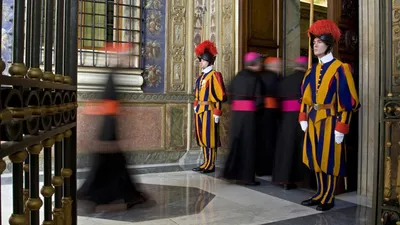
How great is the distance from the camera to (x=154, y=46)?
6410 millimetres

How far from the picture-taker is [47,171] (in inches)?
45.6

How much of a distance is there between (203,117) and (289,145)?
1.40 metres

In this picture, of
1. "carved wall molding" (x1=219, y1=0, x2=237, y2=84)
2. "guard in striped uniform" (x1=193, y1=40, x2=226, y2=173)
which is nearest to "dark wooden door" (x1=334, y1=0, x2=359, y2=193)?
"guard in striped uniform" (x1=193, y1=40, x2=226, y2=173)

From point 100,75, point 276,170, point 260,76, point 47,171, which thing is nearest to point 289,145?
point 276,170

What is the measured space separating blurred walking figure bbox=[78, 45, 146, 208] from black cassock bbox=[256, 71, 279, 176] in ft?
7.27

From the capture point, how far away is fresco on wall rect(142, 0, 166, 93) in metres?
6.36

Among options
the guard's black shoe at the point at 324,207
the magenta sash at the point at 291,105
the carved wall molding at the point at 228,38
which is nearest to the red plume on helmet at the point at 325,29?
the magenta sash at the point at 291,105

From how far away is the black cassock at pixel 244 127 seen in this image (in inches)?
189

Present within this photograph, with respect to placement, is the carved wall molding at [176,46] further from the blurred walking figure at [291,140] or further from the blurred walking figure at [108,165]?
the blurred walking figure at [108,165]

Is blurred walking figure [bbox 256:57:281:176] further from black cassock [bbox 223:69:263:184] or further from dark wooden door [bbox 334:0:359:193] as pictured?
dark wooden door [bbox 334:0:359:193]

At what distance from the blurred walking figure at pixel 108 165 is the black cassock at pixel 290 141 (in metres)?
2.01

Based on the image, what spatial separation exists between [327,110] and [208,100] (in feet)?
6.88

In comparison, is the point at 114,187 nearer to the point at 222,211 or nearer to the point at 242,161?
the point at 222,211

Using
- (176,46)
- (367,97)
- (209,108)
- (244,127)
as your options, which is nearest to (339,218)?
(367,97)
